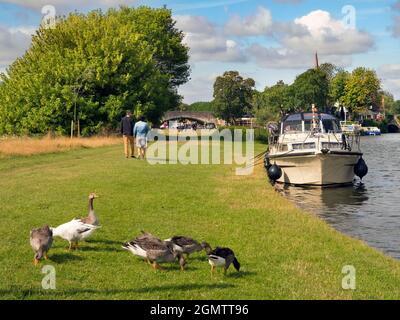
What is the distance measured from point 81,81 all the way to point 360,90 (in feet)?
324

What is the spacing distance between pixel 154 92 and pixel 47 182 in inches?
1427

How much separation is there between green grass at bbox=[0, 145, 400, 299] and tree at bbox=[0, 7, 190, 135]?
27.7 meters

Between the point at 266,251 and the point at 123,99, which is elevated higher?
the point at 123,99

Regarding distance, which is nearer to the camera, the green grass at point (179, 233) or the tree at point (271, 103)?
the green grass at point (179, 233)

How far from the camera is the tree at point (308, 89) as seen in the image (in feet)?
389

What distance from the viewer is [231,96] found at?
134 m

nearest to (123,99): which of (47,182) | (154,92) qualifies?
(154,92)

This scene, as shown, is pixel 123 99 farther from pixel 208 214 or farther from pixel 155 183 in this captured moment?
pixel 208 214

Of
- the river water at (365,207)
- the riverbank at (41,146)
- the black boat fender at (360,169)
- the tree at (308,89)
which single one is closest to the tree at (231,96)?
the tree at (308,89)

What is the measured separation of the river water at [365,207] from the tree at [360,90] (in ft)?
338

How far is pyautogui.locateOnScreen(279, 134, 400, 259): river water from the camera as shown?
48.6 ft

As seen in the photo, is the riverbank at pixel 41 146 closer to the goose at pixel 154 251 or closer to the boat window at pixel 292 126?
the boat window at pixel 292 126

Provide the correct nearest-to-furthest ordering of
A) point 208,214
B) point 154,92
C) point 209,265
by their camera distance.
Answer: point 209,265
point 208,214
point 154,92

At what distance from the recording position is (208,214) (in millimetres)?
14109
